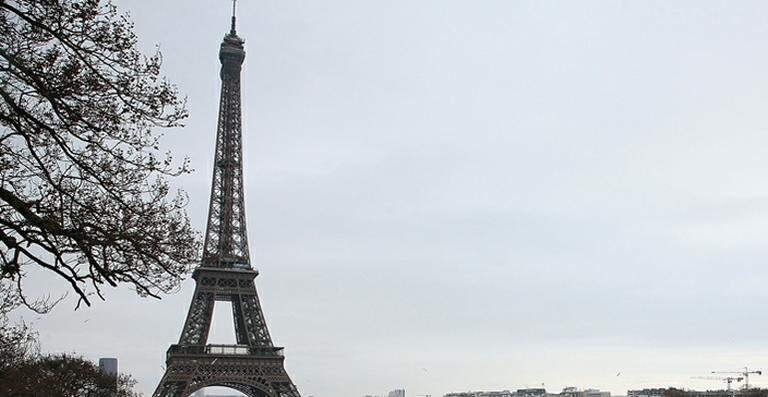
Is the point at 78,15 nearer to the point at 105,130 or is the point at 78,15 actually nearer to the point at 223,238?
the point at 105,130

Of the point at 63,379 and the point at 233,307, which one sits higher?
the point at 233,307

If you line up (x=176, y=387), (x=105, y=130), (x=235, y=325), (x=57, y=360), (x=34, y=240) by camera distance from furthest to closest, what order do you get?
(x=235, y=325) < (x=176, y=387) < (x=57, y=360) < (x=105, y=130) < (x=34, y=240)

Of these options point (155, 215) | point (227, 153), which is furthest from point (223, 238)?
point (155, 215)

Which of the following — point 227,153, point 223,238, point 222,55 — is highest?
point 222,55

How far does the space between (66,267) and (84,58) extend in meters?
3.64

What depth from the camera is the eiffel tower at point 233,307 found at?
94.9 m

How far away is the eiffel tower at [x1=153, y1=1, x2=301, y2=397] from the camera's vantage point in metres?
94.9

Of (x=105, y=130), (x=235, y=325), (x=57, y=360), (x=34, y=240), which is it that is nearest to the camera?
(x=34, y=240)

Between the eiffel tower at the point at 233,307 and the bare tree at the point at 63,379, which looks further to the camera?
the eiffel tower at the point at 233,307

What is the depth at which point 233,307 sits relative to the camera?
104438 mm

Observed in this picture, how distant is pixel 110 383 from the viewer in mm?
80750

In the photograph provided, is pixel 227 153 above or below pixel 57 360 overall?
above

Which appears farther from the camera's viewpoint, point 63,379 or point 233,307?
point 233,307

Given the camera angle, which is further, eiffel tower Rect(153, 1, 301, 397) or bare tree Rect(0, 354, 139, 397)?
eiffel tower Rect(153, 1, 301, 397)
